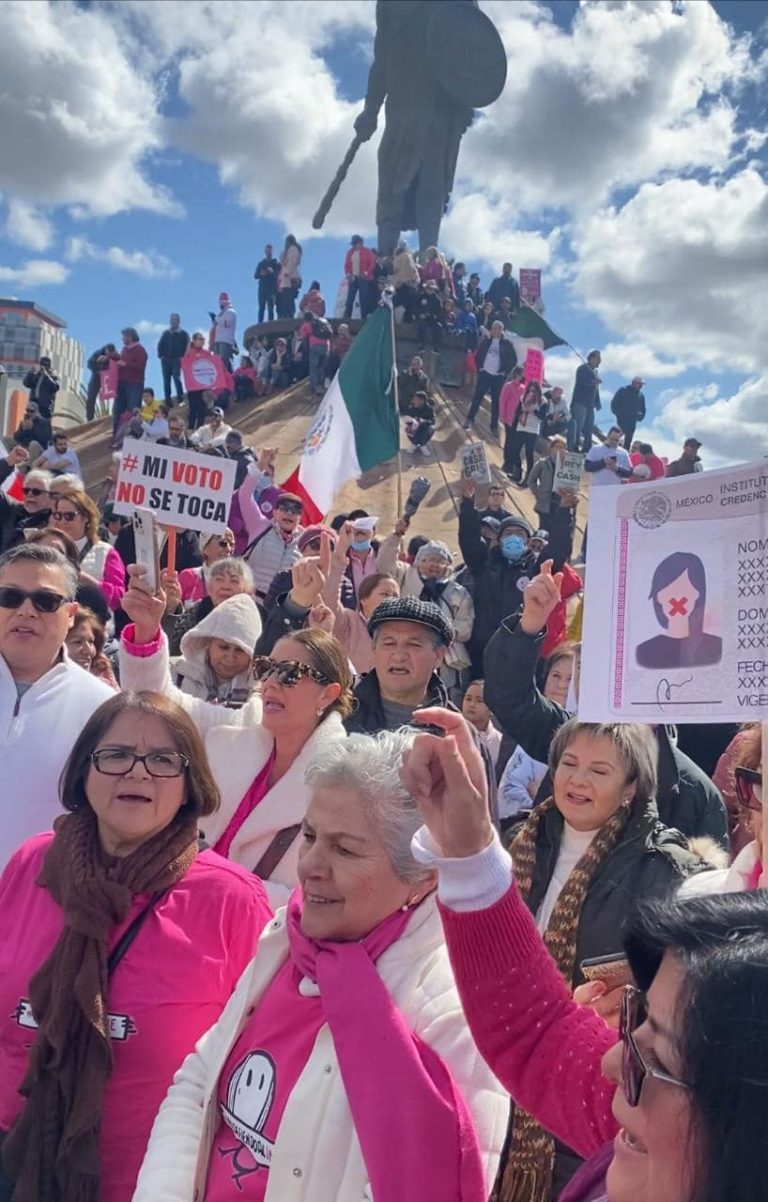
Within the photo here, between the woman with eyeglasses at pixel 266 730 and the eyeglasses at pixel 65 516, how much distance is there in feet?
8.90

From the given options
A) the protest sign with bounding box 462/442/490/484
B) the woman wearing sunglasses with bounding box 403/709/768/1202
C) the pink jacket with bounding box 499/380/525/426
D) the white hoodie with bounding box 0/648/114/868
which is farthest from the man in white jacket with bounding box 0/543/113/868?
the pink jacket with bounding box 499/380/525/426

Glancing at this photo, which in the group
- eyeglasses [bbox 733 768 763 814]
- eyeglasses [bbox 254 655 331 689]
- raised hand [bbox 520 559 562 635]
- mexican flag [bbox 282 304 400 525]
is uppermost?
mexican flag [bbox 282 304 400 525]

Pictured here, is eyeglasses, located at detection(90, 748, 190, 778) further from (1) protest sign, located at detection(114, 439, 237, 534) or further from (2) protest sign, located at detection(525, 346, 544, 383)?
(2) protest sign, located at detection(525, 346, 544, 383)

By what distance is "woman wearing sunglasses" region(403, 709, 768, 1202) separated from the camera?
1.02 m

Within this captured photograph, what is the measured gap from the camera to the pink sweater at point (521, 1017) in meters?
1.63

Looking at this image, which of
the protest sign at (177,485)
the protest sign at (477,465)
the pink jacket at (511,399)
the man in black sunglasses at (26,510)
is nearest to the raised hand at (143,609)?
the protest sign at (177,485)

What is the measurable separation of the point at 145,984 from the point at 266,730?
110cm

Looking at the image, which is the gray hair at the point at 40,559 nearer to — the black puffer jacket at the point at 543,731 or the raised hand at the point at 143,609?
the raised hand at the point at 143,609

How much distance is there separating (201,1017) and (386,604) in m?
2.01

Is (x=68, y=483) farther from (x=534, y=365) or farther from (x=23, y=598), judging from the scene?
(x=534, y=365)

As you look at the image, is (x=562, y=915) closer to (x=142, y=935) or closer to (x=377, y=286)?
(x=142, y=935)

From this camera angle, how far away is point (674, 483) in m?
2.18

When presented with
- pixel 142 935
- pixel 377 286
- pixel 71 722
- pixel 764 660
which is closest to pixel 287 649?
pixel 71 722

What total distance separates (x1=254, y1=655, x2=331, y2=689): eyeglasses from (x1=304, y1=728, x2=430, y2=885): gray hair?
103 cm
